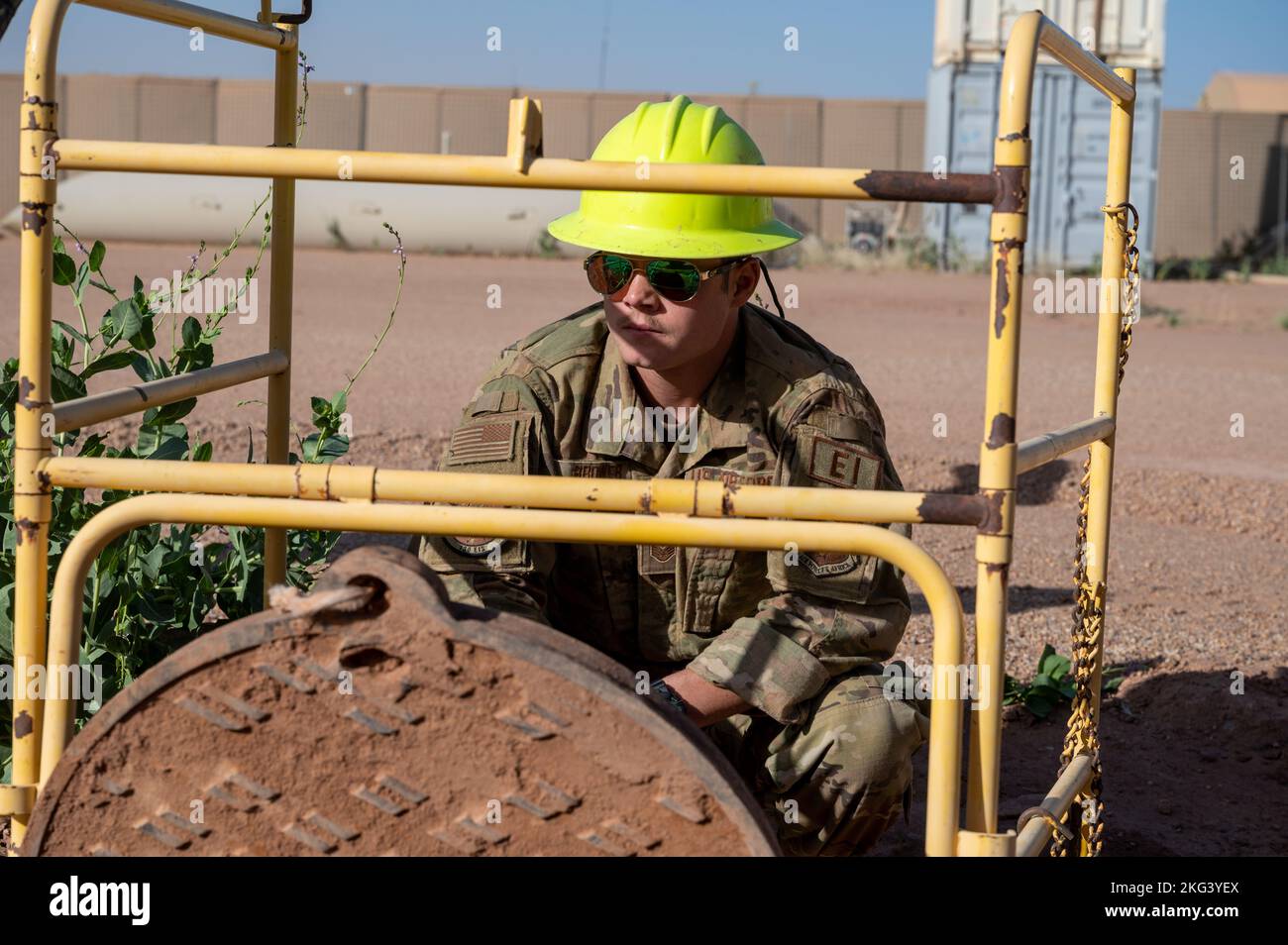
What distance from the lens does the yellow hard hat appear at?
251 centimetres

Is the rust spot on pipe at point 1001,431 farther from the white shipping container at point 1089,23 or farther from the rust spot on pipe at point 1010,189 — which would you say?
the white shipping container at point 1089,23

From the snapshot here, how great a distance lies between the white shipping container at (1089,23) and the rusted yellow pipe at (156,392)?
1409cm

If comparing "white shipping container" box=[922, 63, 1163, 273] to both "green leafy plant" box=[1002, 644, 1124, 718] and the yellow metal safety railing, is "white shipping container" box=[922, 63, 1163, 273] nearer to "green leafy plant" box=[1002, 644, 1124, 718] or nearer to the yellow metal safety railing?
"green leafy plant" box=[1002, 644, 1124, 718]

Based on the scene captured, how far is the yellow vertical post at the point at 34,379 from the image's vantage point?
71.0 inches

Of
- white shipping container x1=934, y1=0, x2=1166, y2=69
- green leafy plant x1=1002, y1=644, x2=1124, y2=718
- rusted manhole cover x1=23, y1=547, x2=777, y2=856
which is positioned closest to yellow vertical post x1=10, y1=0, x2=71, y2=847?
rusted manhole cover x1=23, y1=547, x2=777, y2=856

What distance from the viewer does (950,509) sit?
5.46 ft

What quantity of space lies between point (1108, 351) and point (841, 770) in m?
0.78

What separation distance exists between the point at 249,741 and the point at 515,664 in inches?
12.7

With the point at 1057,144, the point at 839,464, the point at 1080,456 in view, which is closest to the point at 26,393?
the point at 839,464

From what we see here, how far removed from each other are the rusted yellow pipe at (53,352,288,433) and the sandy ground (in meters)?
1.58

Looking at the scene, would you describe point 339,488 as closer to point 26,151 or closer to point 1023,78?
point 26,151

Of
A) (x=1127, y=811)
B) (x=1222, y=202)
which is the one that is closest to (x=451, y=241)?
(x=1222, y=202)

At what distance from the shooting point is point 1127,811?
337cm

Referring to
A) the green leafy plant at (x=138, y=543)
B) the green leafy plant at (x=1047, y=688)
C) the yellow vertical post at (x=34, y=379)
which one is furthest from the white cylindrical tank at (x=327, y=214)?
the yellow vertical post at (x=34, y=379)
